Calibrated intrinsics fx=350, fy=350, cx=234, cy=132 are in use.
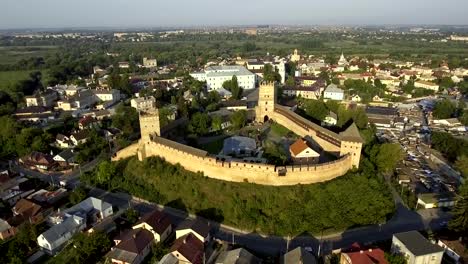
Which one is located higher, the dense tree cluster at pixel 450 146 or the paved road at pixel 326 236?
the dense tree cluster at pixel 450 146

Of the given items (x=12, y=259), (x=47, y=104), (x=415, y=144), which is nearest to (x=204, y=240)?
(x=12, y=259)

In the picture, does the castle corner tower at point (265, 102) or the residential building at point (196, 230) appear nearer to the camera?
the residential building at point (196, 230)

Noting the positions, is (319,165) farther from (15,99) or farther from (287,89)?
(15,99)

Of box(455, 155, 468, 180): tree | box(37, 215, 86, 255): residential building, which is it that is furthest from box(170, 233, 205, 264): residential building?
box(455, 155, 468, 180): tree

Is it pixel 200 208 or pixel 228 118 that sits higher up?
pixel 228 118

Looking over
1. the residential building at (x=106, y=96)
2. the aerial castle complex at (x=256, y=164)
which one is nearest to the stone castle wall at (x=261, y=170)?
the aerial castle complex at (x=256, y=164)

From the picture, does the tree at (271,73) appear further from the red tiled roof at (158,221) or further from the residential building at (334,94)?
the red tiled roof at (158,221)
